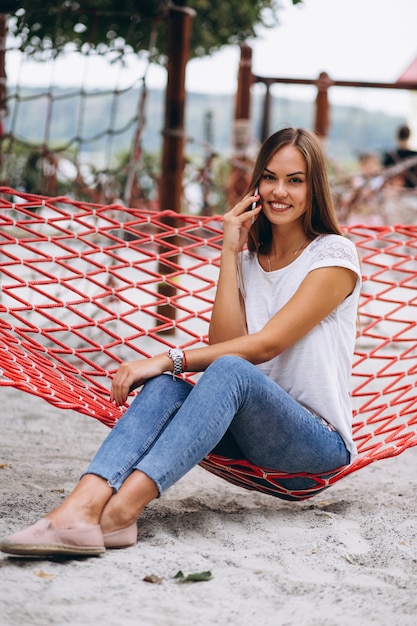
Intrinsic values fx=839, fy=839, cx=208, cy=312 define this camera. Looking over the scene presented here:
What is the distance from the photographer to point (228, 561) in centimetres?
165

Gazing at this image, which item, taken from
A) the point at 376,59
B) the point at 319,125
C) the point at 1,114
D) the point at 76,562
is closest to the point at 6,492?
the point at 76,562

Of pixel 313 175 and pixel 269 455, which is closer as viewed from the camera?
pixel 269 455

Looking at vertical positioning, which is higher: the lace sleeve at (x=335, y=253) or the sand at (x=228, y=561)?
the lace sleeve at (x=335, y=253)

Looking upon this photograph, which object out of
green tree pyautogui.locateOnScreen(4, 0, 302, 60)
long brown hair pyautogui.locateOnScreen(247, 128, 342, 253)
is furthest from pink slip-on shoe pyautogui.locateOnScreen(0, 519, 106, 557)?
green tree pyautogui.locateOnScreen(4, 0, 302, 60)

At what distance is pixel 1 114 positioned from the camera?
4988mm

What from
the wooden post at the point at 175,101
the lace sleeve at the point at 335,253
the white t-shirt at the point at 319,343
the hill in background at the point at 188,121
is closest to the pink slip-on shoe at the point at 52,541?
the white t-shirt at the point at 319,343

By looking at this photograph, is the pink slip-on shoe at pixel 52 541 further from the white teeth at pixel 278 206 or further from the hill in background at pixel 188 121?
the hill in background at pixel 188 121

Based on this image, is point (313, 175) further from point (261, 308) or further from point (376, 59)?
point (376, 59)

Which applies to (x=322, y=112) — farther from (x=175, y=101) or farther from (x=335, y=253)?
(x=335, y=253)

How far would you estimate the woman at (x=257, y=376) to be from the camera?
1.63m

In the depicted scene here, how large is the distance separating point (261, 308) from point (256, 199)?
10.2 inches

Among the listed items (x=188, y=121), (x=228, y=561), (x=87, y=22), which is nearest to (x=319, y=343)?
(x=228, y=561)

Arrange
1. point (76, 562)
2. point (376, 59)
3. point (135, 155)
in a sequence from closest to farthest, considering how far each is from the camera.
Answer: point (76, 562) → point (135, 155) → point (376, 59)

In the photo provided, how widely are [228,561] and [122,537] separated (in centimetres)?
21
